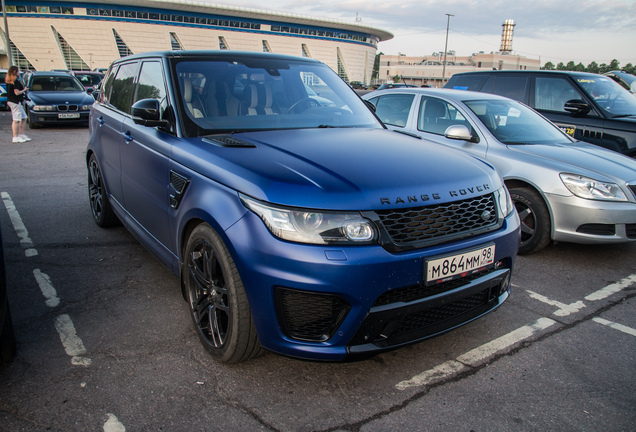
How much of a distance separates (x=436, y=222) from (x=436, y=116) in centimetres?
371

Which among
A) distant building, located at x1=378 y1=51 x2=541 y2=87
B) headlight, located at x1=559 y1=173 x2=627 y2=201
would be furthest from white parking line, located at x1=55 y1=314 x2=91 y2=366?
distant building, located at x1=378 y1=51 x2=541 y2=87

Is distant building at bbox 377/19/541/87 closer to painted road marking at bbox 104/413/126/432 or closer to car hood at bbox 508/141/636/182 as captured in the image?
car hood at bbox 508/141/636/182

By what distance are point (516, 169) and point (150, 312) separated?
3.58 m

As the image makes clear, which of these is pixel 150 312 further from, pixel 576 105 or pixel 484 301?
pixel 576 105

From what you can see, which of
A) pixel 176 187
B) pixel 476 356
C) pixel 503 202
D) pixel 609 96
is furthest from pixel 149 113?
pixel 609 96

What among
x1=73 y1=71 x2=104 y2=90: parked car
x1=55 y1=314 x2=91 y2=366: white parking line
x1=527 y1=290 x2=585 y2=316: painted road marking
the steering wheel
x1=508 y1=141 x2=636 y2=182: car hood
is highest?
x1=73 y1=71 x2=104 y2=90: parked car

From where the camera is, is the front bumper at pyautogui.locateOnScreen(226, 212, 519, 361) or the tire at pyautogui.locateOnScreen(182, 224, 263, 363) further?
the tire at pyautogui.locateOnScreen(182, 224, 263, 363)

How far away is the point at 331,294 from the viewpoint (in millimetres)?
2160

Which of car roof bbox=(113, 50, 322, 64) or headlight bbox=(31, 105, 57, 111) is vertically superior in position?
car roof bbox=(113, 50, 322, 64)

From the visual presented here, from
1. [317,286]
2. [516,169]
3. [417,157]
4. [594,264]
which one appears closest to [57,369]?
[317,286]

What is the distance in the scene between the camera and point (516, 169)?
4734 millimetres

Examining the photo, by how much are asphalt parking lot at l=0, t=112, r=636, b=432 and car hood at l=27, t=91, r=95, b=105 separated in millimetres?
11444

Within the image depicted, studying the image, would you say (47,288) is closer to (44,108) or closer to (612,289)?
(612,289)

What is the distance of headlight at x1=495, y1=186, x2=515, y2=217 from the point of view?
2.82 m
